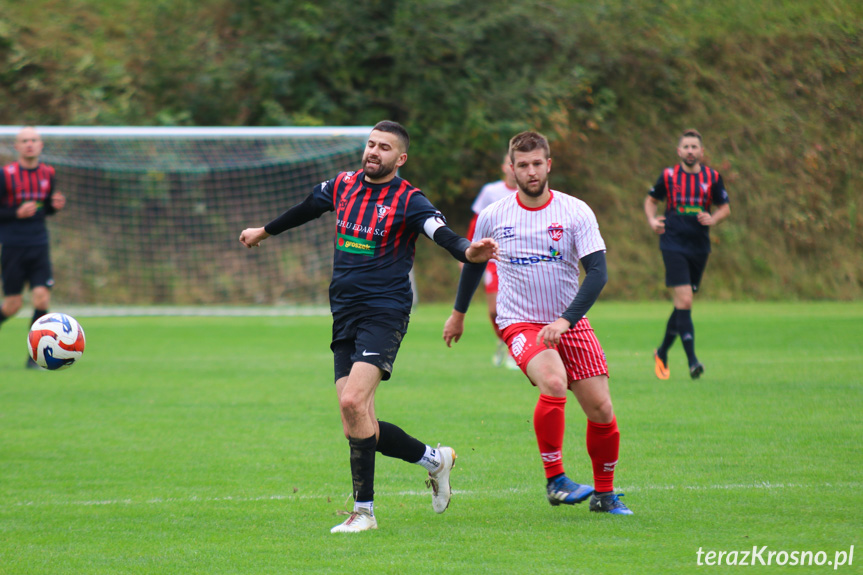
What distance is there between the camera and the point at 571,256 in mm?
4984

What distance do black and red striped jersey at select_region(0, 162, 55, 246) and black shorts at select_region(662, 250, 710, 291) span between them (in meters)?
6.77

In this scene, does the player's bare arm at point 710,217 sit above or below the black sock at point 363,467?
above

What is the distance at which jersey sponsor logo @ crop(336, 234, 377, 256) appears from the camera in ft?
15.7

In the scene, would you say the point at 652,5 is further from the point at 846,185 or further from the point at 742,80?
the point at 846,185

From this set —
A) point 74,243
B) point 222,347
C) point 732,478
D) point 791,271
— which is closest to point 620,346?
point 222,347

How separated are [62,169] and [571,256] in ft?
52.1

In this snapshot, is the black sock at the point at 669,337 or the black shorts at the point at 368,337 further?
the black sock at the point at 669,337

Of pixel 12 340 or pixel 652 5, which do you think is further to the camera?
pixel 652 5

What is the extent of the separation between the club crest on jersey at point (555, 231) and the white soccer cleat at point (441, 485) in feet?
4.19

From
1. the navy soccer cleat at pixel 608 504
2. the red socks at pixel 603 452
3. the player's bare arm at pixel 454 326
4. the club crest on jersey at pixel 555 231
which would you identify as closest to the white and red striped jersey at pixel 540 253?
the club crest on jersey at pixel 555 231

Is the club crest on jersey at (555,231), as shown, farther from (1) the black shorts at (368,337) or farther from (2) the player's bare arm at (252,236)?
(2) the player's bare arm at (252,236)

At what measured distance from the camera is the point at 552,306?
4.98 metres

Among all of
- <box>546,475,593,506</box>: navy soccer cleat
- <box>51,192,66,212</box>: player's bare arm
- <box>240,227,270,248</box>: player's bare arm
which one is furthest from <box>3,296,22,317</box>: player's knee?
<box>546,475,593,506</box>: navy soccer cleat

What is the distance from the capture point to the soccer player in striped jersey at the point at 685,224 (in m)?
9.34
